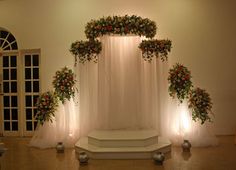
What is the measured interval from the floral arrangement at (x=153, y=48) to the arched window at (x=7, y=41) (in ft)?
12.5

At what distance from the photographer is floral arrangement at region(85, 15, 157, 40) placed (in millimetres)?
6562

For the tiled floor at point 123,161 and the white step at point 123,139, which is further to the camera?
the white step at point 123,139

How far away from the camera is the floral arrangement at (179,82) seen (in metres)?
6.52

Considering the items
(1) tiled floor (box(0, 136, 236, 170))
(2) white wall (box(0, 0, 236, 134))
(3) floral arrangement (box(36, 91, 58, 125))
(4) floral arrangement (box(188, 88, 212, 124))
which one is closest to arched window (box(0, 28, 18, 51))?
(2) white wall (box(0, 0, 236, 134))

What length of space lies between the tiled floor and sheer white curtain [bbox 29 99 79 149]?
1.03 feet

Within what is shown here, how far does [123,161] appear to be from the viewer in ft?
18.2

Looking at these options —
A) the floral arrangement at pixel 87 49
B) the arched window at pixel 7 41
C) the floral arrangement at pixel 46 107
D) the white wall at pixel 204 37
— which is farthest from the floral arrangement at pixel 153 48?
the arched window at pixel 7 41

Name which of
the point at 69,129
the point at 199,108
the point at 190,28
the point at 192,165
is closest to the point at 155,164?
the point at 192,165

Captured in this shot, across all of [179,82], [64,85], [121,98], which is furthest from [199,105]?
[64,85]

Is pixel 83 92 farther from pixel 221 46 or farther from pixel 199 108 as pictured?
pixel 221 46

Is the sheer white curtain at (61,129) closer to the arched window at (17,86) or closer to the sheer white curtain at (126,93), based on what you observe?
the sheer white curtain at (126,93)

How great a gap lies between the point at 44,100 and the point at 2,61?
248cm

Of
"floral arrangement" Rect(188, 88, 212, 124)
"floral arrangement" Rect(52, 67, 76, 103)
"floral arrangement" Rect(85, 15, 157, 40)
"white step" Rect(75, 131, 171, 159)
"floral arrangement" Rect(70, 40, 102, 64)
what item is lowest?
"white step" Rect(75, 131, 171, 159)

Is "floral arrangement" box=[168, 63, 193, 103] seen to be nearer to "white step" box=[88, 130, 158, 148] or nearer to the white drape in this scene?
the white drape
